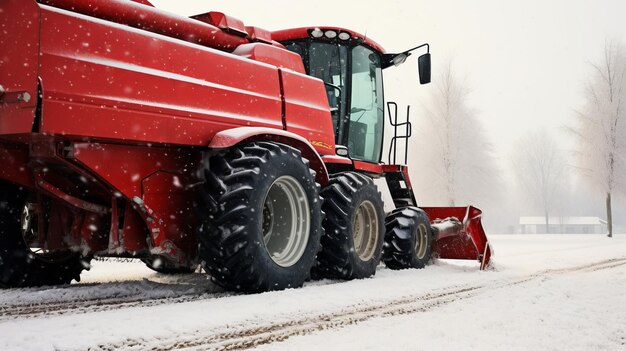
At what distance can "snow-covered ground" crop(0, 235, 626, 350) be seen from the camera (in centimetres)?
282

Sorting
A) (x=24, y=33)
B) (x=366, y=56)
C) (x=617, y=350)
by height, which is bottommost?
(x=617, y=350)

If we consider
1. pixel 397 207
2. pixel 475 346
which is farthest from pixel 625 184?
pixel 475 346

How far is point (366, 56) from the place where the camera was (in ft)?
24.3

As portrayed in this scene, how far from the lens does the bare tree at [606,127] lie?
25125 millimetres

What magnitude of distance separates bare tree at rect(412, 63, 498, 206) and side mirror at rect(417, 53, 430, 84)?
1868 cm

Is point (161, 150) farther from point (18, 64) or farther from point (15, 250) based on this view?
point (15, 250)

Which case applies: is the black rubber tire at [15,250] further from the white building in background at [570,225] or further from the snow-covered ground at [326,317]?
the white building in background at [570,225]

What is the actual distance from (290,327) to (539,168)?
50.0 m

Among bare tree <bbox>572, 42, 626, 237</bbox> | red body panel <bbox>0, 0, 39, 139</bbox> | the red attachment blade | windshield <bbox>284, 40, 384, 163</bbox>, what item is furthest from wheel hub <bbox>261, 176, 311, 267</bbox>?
bare tree <bbox>572, 42, 626, 237</bbox>

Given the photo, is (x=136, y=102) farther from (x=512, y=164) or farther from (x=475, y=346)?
(x=512, y=164)

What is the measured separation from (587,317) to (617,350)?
920 millimetres

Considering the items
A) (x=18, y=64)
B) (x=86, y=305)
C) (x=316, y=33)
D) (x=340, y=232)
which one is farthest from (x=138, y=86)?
(x=316, y=33)

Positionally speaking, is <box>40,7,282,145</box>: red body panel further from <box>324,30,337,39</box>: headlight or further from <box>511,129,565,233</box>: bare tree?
<box>511,129,565,233</box>: bare tree

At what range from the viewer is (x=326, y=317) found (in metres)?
3.62
